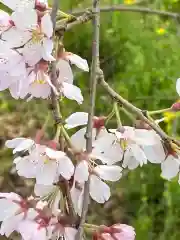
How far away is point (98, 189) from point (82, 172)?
0.12 m

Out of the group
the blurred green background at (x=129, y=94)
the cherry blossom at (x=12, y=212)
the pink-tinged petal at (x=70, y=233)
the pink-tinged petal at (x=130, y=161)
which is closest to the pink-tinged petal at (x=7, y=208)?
the cherry blossom at (x=12, y=212)

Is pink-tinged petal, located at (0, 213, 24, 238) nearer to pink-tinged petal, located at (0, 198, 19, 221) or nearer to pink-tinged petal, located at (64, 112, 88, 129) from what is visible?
pink-tinged petal, located at (0, 198, 19, 221)

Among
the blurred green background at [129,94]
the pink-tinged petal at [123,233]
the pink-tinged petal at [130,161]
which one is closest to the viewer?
the pink-tinged petal at [123,233]

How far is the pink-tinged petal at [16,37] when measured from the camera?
0.77 metres

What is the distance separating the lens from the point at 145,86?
258cm

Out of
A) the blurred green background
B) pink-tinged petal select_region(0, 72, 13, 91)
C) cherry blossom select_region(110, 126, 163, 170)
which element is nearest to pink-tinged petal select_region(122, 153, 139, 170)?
cherry blossom select_region(110, 126, 163, 170)

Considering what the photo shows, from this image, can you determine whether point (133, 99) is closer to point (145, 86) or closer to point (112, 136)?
point (145, 86)

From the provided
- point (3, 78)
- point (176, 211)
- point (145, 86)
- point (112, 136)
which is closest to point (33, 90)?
point (3, 78)

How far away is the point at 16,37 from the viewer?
0.78 m

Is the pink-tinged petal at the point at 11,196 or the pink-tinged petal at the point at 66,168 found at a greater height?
the pink-tinged petal at the point at 66,168

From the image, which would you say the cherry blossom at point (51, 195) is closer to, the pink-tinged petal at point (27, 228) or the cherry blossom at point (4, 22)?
the pink-tinged petal at point (27, 228)

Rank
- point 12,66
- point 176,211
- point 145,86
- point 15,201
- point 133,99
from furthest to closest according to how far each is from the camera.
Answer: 1. point 145,86
2. point 133,99
3. point 176,211
4. point 15,201
5. point 12,66

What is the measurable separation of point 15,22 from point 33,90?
10cm

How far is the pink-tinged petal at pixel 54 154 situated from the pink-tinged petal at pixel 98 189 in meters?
→ 0.12
